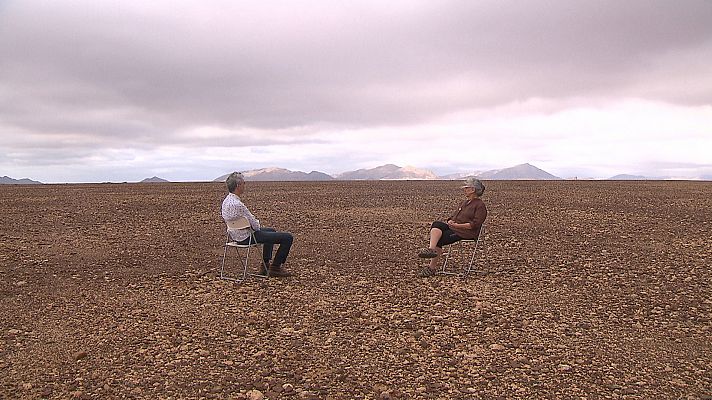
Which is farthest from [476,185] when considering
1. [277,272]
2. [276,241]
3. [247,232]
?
[247,232]

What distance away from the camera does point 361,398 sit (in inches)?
197

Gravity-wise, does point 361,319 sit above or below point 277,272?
below

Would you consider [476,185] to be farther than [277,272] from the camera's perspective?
Yes

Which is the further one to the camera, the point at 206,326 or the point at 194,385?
the point at 206,326

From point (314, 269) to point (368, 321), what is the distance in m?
3.13

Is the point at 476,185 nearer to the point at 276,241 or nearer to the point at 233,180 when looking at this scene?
the point at 276,241

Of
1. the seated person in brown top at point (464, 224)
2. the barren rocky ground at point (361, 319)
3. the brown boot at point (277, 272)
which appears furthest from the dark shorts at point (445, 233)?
the brown boot at point (277, 272)

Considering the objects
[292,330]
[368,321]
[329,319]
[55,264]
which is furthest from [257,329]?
[55,264]

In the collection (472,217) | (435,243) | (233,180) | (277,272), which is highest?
(233,180)


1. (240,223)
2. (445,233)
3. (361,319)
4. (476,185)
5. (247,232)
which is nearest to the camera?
(361,319)

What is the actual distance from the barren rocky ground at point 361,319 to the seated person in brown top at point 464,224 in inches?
18.3

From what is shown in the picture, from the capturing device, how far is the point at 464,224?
9.40 meters

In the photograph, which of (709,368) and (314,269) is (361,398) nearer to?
(709,368)

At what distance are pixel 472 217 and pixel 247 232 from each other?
12.4 ft
